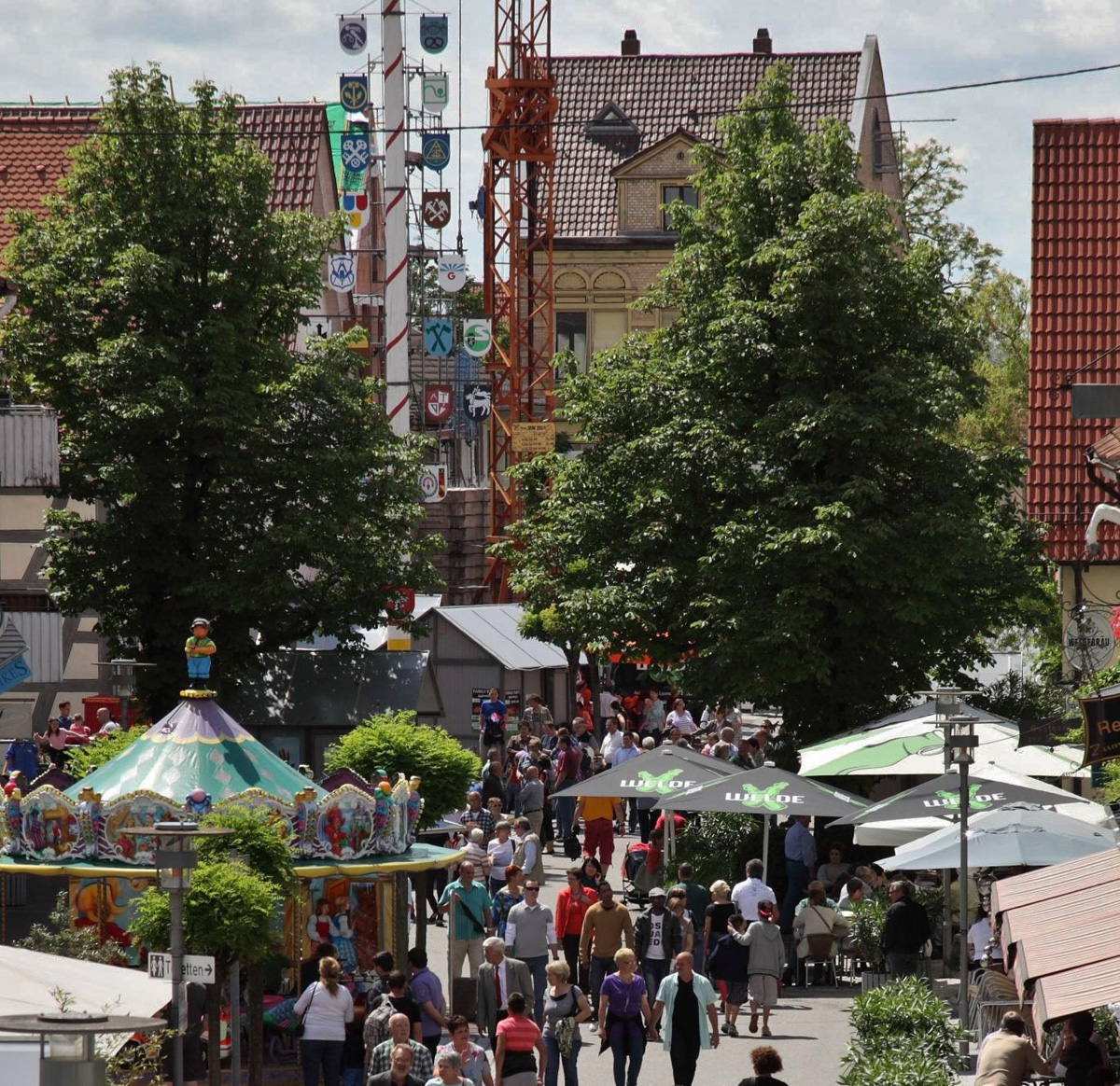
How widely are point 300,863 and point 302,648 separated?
48.7 ft

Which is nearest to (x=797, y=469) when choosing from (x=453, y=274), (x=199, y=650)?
(x=199, y=650)

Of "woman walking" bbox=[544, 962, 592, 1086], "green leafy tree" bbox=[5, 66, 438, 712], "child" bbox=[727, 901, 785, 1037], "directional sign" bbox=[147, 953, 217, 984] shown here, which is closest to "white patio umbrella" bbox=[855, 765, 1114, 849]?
"child" bbox=[727, 901, 785, 1037]

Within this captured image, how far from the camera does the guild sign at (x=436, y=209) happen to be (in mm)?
57438

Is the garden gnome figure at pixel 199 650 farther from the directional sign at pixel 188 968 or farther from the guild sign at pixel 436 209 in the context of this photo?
the guild sign at pixel 436 209

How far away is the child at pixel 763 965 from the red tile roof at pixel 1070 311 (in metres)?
12.1

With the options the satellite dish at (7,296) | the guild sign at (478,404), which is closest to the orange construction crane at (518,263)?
the guild sign at (478,404)

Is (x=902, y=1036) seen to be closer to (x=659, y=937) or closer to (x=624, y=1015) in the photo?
(x=624, y=1015)

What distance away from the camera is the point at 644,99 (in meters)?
66.4

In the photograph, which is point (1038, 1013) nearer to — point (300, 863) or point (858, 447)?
point (300, 863)

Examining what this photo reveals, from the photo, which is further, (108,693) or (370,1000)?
(108,693)

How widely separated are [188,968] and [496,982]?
173 inches

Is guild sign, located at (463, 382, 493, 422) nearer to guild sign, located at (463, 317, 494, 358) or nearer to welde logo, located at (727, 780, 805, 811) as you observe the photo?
guild sign, located at (463, 317, 494, 358)

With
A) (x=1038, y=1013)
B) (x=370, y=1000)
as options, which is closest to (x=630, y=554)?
(x=370, y=1000)

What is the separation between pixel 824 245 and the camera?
30562 mm
